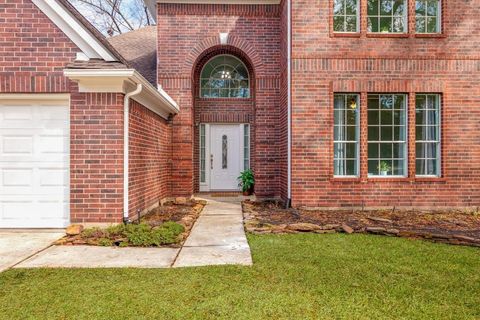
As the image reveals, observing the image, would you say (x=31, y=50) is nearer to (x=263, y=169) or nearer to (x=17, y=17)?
(x=17, y=17)

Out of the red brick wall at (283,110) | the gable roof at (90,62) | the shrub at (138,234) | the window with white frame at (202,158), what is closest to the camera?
the shrub at (138,234)

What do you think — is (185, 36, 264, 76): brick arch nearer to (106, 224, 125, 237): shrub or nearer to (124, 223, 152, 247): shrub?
(106, 224, 125, 237): shrub

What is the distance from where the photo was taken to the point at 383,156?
8.12 metres

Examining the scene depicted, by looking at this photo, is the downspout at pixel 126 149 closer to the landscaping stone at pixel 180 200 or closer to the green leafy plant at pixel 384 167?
the landscaping stone at pixel 180 200

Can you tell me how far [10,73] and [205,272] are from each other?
16.8ft

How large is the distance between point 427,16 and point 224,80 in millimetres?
5872

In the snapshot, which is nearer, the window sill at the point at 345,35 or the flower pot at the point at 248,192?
the window sill at the point at 345,35

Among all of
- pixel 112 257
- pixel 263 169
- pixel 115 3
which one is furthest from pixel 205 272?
pixel 115 3

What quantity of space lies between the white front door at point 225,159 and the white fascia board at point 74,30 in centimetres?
535

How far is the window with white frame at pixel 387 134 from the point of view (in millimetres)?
8102

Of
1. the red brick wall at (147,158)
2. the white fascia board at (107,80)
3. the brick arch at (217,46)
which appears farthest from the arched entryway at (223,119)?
the white fascia board at (107,80)

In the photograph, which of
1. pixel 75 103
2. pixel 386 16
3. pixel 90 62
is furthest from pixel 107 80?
pixel 386 16

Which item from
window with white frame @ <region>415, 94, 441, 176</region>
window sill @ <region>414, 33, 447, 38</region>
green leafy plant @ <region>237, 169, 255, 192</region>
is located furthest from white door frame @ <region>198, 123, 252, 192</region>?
window sill @ <region>414, 33, 447, 38</region>

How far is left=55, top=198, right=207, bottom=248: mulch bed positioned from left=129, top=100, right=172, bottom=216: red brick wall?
12.4 inches
